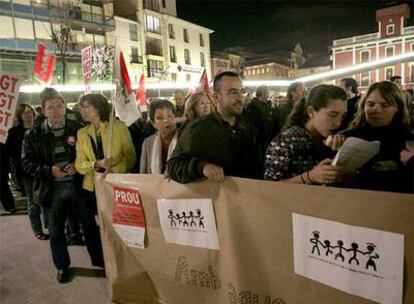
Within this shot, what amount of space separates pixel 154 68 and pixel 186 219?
32.1m

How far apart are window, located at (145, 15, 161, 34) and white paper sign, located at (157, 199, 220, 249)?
33530 mm

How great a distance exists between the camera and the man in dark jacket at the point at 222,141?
2633mm

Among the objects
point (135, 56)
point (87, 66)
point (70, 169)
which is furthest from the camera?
point (135, 56)

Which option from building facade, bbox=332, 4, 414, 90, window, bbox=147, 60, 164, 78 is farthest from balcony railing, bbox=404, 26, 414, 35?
window, bbox=147, 60, 164, 78

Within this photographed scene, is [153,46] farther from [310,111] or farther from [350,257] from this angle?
[350,257]

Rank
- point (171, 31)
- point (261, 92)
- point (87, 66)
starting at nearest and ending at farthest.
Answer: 1. point (261, 92)
2. point (87, 66)
3. point (171, 31)

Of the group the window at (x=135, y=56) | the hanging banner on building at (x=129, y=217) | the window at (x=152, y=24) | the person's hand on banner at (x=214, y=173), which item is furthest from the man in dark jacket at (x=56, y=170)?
the window at (x=152, y=24)

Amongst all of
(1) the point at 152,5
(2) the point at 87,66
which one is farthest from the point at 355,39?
(2) the point at 87,66

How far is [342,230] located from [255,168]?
1.12 meters

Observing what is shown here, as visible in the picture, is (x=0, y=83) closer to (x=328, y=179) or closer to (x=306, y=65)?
(x=328, y=179)

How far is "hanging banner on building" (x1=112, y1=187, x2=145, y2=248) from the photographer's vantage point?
296 centimetres

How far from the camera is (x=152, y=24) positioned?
34438 mm

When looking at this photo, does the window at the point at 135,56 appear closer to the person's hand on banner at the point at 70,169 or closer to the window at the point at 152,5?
the window at the point at 152,5

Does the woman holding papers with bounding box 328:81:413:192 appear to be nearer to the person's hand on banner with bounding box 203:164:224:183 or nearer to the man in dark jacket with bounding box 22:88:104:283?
the person's hand on banner with bounding box 203:164:224:183
